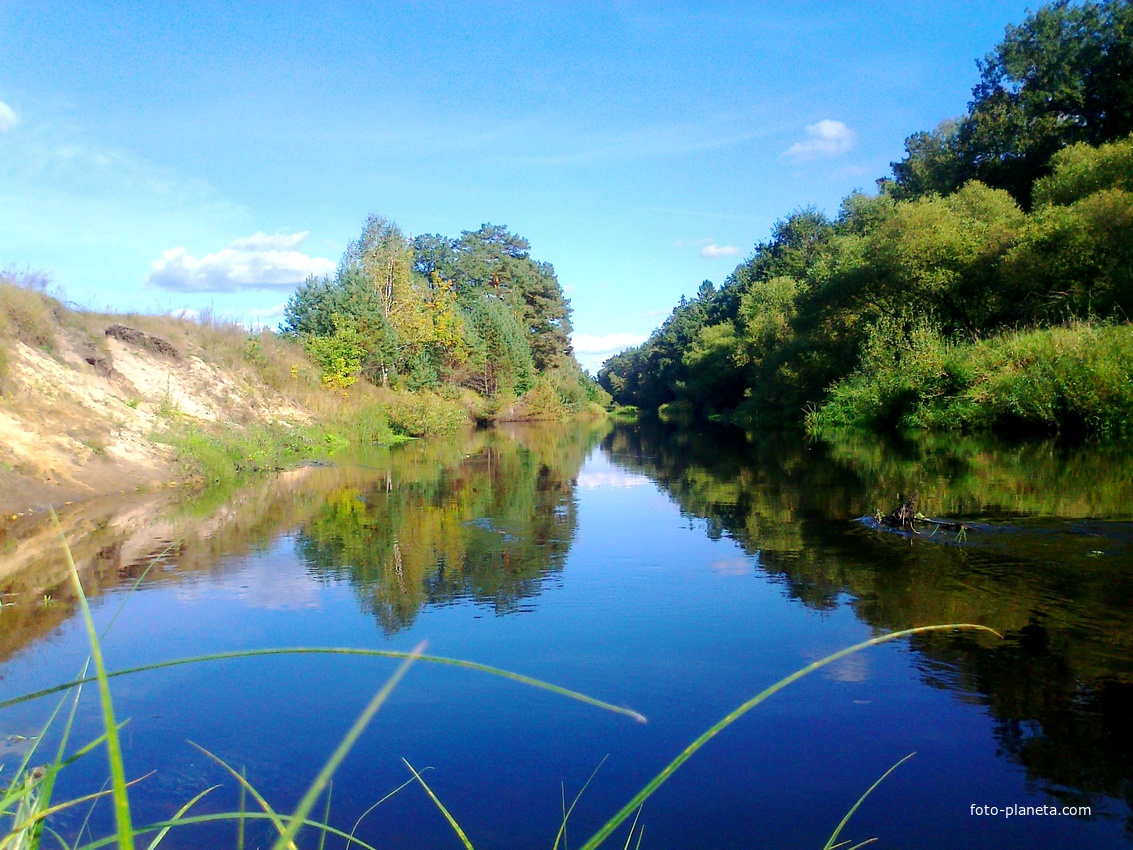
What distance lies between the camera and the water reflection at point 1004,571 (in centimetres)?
416

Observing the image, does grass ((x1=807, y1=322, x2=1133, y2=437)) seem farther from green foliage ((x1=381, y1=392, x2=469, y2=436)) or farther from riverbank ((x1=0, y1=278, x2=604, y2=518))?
riverbank ((x1=0, y1=278, x2=604, y2=518))

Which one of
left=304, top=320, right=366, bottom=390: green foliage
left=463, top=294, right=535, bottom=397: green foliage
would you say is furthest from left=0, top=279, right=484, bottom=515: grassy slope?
left=463, top=294, right=535, bottom=397: green foliage

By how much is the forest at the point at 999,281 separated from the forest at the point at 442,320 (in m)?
14.3

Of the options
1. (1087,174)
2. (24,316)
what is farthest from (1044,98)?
(24,316)

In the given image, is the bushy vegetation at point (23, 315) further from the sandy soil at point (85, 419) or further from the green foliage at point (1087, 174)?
the green foliage at point (1087, 174)

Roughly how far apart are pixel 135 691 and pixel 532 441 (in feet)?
85.2

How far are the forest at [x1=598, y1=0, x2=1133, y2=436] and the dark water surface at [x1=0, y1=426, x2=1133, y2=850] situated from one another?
1053 cm

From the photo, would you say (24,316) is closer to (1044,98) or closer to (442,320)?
(442,320)

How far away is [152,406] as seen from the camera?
19.2 m

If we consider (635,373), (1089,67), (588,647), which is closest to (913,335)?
(1089,67)

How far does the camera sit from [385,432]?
2997cm

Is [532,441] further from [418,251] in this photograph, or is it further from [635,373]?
[635,373]

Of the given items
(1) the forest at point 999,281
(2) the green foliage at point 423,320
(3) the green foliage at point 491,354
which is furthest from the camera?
(3) the green foliage at point 491,354

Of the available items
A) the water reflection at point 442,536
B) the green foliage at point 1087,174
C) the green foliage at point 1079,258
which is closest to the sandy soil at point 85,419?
Answer: the water reflection at point 442,536
